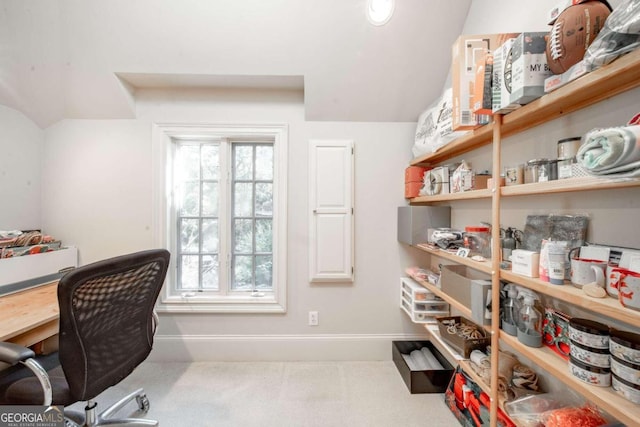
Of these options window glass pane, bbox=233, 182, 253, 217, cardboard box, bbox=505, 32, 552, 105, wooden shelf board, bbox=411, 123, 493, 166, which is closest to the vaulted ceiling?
wooden shelf board, bbox=411, 123, 493, 166

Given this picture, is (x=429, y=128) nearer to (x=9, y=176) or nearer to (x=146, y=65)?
(x=146, y=65)

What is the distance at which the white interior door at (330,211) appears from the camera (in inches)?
83.4

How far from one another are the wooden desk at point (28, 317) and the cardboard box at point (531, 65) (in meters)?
2.38

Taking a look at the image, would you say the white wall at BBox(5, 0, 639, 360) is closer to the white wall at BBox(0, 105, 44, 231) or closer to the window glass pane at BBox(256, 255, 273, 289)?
the white wall at BBox(0, 105, 44, 231)

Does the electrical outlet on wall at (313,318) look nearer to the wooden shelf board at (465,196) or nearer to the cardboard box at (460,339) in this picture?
the cardboard box at (460,339)

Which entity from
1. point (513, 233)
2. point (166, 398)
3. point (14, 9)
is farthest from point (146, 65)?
point (513, 233)

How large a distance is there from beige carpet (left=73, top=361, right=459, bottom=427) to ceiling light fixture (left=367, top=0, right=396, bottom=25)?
2.51 metres

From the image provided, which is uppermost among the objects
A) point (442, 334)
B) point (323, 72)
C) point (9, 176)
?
point (323, 72)

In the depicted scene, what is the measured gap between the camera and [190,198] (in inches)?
90.4

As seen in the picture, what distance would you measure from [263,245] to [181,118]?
1276 mm

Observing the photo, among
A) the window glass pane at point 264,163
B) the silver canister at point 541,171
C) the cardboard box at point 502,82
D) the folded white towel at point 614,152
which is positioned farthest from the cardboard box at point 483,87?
the window glass pane at point 264,163

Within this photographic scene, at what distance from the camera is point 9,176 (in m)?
1.91

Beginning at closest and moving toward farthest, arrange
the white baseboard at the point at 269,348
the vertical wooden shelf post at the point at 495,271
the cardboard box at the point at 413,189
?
1. the vertical wooden shelf post at the point at 495,271
2. the cardboard box at the point at 413,189
3. the white baseboard at the point at 269,348

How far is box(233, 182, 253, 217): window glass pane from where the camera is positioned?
2.32 meters
